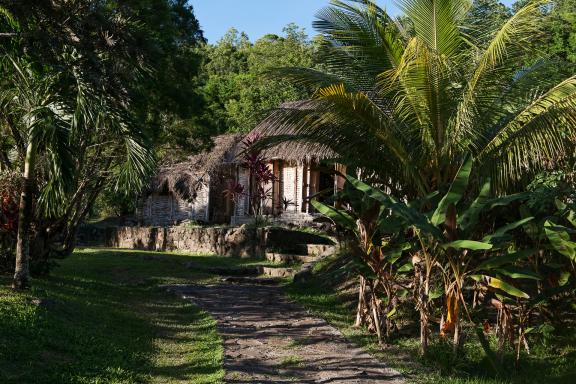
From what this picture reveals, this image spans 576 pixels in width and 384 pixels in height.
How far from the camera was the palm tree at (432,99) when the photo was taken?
22.7ft

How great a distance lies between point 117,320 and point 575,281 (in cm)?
550

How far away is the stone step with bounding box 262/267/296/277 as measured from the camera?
13542 millimetres

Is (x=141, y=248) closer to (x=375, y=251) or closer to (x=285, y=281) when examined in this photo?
(x=285, y=281)

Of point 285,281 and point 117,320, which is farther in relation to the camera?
point 285,281

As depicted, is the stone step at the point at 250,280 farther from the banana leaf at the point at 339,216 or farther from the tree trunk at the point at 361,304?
the banana leaf at the point at 339,216

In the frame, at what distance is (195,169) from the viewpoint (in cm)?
2367

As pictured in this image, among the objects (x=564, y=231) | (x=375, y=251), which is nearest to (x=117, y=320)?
(x=375, y=251)

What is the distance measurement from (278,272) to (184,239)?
641 cm

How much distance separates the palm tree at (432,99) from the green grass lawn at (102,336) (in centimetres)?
277

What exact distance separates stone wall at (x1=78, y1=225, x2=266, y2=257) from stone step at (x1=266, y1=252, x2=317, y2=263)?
0.95 metres

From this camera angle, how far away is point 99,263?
50.0 ft

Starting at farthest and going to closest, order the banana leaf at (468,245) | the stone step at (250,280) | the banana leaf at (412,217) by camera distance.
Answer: the stone step at (250,280) < the banana leaf at (412,217) < the banana leaf at (468,245)

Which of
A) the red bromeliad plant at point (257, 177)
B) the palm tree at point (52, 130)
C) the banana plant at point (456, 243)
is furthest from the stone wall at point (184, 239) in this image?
the banana plant at point (456, 243)

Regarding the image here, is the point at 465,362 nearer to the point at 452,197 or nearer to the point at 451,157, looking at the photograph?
the point at 452,197
